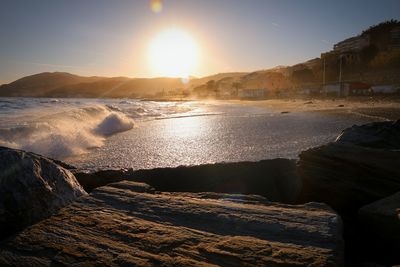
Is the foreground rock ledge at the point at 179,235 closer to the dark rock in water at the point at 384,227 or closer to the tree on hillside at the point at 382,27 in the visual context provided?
the dark rock in water at the point at 384,227

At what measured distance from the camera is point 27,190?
7.02 feet

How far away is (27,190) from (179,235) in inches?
46.4

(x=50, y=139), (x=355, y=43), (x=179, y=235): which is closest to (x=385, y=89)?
(x=50, y=139)

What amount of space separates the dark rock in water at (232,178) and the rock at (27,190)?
1194mm

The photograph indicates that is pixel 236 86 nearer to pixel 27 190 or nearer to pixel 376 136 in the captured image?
pixel 376 136

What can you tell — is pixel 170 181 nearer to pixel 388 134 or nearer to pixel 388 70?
pixel 388 134

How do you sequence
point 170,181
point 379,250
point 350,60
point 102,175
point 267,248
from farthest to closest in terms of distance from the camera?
point 350,60, point 170,181, point 102,175, point 379,250, point 267,248

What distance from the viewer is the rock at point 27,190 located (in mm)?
2014

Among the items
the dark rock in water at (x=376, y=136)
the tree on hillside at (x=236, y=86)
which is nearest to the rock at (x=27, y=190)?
the dark rock in water at (x=376, y=136)

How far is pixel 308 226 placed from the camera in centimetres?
193

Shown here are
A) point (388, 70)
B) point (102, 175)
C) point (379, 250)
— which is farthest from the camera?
point (388, 70)

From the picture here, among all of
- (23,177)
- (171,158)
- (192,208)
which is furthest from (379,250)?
(171,158)

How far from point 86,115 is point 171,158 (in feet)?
33.7

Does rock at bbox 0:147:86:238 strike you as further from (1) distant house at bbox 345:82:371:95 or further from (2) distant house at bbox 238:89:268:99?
(2) distant house at bbox 238:89:268:99
